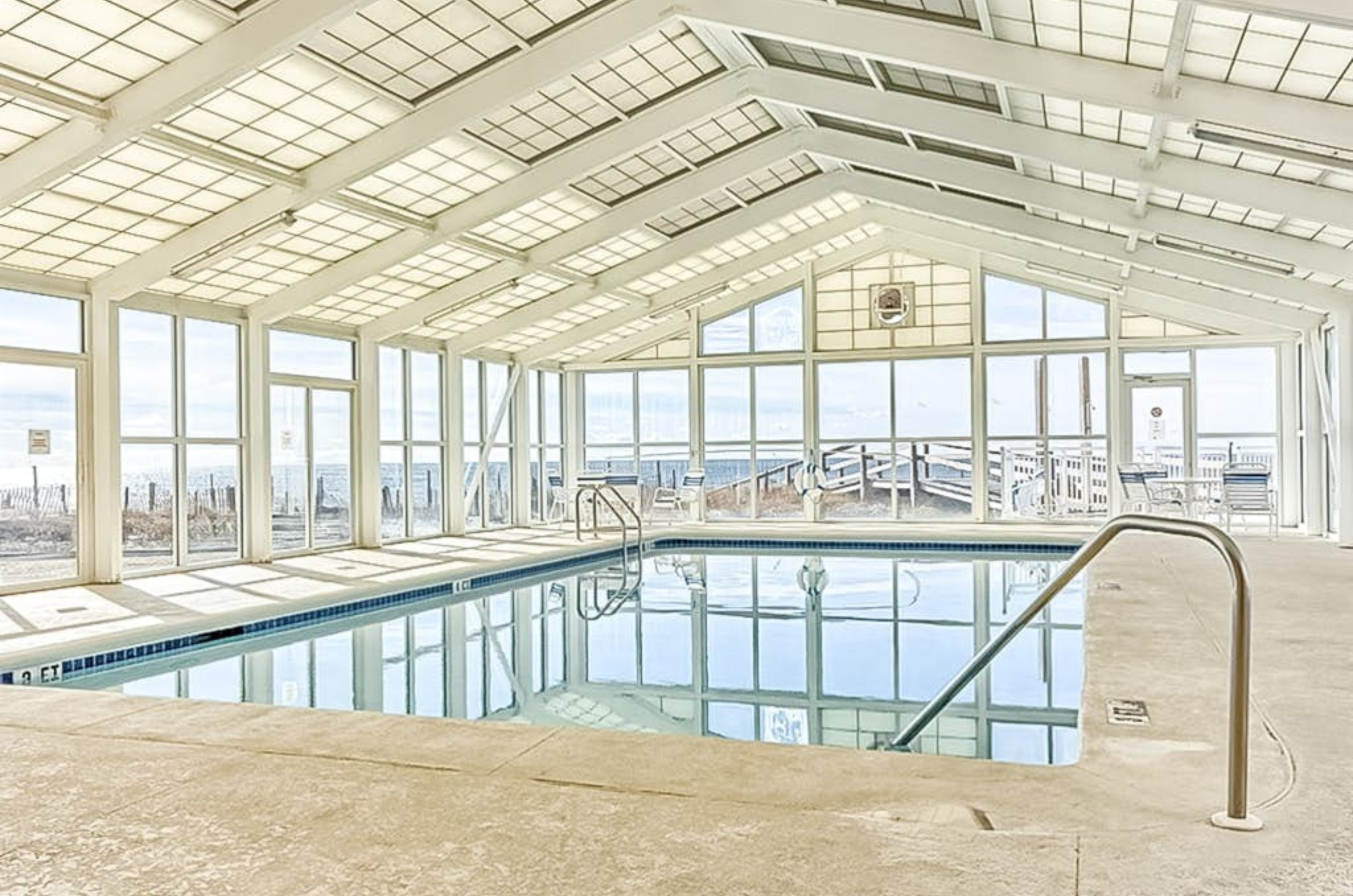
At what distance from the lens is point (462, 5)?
6594mm

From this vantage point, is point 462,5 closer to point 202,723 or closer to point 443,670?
point 443,670

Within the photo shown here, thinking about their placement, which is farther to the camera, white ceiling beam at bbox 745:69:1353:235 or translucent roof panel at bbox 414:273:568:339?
translucent roof panel at bbox 414:273:568:339

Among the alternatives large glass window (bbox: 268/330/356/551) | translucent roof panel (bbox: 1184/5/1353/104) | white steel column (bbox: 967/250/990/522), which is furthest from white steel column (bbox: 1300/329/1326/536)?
large glass window (bbox: 268/330/356/551)

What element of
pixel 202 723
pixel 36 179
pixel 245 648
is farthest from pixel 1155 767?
pixel 36 179

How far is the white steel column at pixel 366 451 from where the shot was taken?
1193 cm

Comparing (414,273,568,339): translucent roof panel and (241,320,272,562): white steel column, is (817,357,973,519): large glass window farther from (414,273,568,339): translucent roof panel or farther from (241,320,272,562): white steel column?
(241,320,272,562): white steel column

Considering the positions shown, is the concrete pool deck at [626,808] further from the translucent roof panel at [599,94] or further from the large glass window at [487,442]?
the large glass window at [487,442]

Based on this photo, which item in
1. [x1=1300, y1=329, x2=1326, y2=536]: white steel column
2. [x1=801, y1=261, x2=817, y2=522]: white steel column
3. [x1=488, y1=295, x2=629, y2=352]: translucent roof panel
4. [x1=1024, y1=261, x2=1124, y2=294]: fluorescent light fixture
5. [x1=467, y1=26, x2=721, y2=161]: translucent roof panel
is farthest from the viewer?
[x1=801, y1=261, x2=817, y2=522]: white steel column

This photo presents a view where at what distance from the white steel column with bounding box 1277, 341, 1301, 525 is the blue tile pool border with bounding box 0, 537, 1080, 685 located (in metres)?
3.60

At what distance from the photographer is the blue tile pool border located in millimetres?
6129

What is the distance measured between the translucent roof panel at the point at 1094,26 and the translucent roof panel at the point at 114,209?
5581 millimetres

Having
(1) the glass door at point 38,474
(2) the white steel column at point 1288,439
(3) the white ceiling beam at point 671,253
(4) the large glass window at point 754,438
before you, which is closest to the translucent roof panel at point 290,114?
(1) the glass door at point 38,474

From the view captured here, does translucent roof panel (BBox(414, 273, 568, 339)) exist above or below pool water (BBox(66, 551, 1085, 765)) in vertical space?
above

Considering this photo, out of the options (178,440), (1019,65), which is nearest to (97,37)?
(178,440)
